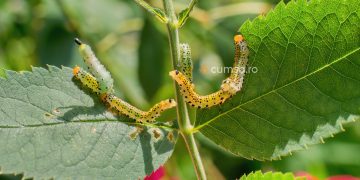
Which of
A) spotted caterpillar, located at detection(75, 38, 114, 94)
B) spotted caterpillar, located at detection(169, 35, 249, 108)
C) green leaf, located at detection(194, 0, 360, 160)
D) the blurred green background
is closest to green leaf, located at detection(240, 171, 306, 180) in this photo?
green leaf, located at detection(194, 0, 360, 160)

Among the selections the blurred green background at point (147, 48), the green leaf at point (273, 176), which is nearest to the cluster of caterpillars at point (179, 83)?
the green leaf at point (273, 176)

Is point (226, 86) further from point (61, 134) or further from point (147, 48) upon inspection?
point (147, 48)

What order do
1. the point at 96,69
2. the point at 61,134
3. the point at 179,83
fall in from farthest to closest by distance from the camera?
the point at 96,69 < the point at 179,83 < the point at 61,134

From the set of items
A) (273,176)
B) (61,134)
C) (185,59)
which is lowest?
(273,176)

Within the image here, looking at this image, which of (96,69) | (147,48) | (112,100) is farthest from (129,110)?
(147,48)

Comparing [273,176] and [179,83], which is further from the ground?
[179,83]

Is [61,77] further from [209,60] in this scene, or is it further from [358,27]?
[209,60]
